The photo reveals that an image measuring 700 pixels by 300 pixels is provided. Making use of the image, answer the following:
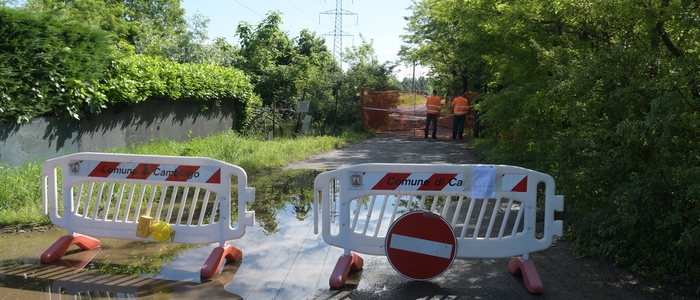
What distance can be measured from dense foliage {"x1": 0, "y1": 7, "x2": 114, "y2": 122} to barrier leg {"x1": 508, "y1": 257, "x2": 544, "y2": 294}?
7.21m

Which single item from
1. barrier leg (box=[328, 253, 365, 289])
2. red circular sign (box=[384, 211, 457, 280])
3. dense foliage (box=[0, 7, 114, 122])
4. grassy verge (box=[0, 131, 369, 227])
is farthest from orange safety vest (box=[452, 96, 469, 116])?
red circular sign (box=[384, 211, 457, 280])

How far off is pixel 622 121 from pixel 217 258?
4.24 meters

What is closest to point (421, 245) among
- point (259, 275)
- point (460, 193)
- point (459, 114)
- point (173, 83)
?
point (460, 193)

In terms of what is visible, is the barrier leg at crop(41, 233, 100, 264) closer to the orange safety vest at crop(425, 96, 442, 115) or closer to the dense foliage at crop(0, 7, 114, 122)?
the dense foliage at crop(0, 7, 114, 122)

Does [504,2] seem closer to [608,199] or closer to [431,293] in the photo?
[608,199]

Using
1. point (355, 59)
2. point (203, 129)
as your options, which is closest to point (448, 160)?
point (203, 129)

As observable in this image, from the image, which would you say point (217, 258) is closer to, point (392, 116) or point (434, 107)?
point (434, 107)

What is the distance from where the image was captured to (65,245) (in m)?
6.27

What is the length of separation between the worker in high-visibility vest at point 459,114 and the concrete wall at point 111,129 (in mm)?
8643

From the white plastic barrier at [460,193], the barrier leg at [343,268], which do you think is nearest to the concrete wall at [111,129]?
the white plastic barrier at [460,193]

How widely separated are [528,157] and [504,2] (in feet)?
8.59

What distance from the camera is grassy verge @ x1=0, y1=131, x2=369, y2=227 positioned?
783 centimetres

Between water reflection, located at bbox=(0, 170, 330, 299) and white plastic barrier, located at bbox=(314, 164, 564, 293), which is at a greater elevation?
white plastic barrier, located at bbox=(314, 164, 564, 293)

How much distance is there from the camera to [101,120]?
37.6 ft
